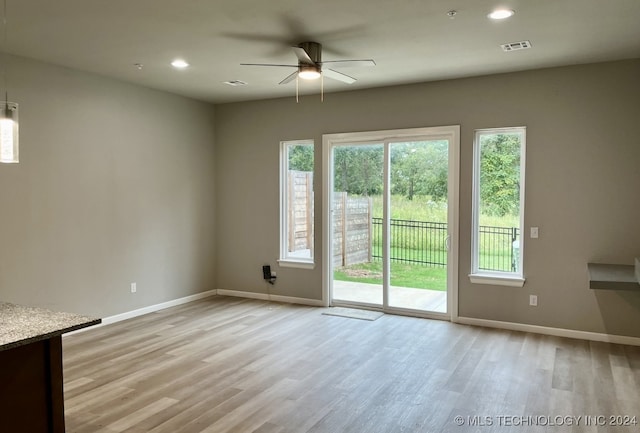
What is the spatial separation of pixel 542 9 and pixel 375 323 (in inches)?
145

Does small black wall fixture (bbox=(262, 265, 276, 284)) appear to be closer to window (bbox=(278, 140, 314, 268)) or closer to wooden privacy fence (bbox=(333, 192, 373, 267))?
window (bbox=(278, 140, 314, 268))

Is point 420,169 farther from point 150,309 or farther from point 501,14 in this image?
point 150,309

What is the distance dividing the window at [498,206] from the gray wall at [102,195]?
3.89 metres

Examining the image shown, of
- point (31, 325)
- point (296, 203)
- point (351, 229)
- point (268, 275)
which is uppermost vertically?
point (296, 203)

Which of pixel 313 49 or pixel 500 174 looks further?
pixel 500 174

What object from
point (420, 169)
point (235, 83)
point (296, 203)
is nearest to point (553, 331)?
point (420, 169)

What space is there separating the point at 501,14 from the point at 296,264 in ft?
13.9

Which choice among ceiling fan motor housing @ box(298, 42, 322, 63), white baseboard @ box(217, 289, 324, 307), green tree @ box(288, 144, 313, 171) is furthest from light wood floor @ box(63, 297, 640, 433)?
ceiling fan motor housing @ box(298, 42, 322, 63)

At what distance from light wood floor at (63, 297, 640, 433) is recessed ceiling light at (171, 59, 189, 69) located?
2.88m

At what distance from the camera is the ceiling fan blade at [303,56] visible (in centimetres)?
388

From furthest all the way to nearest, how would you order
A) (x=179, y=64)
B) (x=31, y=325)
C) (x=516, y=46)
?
1. (x=179, y=64)
2. (x=516, y=46)
3. (x=31, y=325)

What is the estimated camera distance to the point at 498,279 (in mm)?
5422

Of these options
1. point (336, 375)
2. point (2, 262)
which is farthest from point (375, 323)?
point (2, 262)

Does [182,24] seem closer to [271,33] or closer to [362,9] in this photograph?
[271,33]
